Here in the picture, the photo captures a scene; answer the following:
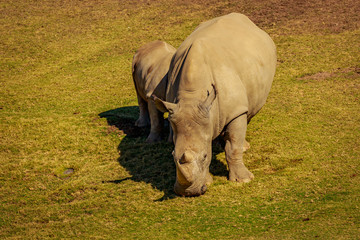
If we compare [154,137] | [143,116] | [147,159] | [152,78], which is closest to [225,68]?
[152,78]

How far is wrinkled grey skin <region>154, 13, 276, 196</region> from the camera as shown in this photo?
20.4 feet

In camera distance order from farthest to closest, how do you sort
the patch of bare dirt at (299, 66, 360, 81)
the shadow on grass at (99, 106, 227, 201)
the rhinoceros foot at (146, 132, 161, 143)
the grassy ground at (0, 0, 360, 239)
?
the patch of bare dirt at (299, 66, 360, 81) < the rhinoceros foot at (146, 132, 161, 143) < the shadow on grass at (99, 106, 227, 201) < the grassy ground at (0, 0, 360, 239)

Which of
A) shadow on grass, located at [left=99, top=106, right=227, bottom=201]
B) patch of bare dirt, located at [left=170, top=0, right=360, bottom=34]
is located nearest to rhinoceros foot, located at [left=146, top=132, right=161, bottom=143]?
shadow on grass, located at [left=99, top=106, right=227, bottom=201]

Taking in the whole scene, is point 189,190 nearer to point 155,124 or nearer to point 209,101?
point 209,101

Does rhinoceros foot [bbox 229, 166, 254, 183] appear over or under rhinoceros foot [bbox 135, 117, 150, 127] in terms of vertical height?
over

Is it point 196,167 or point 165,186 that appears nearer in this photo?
point 196,167

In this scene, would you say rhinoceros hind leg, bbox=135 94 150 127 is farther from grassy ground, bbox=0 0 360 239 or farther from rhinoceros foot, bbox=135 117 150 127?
grassy ground, bbox=0 0 360 239

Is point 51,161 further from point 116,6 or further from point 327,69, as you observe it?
point 116,6

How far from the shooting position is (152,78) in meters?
8.79

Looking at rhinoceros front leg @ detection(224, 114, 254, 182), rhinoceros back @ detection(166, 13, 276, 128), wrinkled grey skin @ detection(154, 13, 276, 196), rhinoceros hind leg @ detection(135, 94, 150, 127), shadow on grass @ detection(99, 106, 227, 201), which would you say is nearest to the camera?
wrinkled grey skin @ detection(154, 13, 276, 196)

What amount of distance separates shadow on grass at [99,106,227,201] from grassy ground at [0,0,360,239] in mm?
35

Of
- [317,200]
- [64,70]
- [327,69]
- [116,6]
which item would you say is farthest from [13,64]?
[317,200]

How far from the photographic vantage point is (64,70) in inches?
604

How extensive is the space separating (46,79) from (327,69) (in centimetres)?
879
